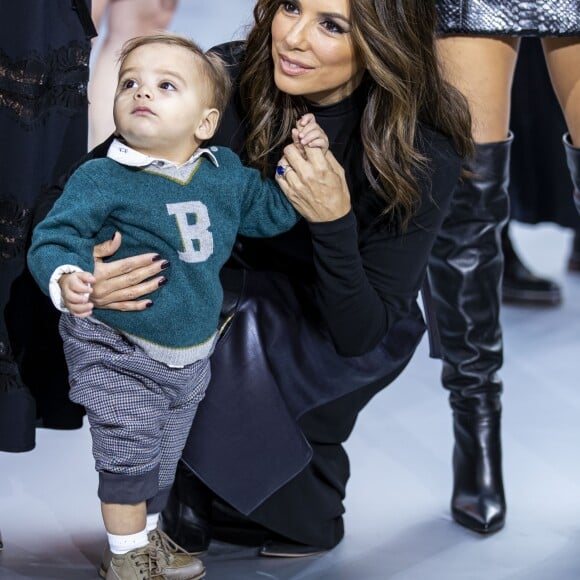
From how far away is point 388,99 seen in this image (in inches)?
83.8

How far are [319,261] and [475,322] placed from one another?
53 cm

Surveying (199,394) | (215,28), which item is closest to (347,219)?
(199,394)

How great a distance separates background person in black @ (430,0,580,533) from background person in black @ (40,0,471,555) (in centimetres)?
17

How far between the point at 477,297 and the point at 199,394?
0.64 metres

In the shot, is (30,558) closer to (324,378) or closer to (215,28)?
(324,378)

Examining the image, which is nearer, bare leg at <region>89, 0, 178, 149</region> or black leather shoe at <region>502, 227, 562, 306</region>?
bare leg at <region>89, 0, 178, 149</region>

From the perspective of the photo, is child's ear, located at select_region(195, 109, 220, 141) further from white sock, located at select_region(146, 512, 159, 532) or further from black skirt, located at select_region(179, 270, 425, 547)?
white sock, located at select_region(146, 512, 159, 532)

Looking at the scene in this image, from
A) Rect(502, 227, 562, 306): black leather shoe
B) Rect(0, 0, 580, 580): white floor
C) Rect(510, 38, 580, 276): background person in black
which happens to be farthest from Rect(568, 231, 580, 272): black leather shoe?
Rect(0, 0, 580, 580): white floor

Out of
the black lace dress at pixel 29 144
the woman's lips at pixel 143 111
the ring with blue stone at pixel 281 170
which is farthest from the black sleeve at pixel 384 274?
the black lace dress at pixel 29 144

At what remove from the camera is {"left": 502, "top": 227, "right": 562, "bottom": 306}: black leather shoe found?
3.82 m

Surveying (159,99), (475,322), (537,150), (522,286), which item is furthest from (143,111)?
(537,150)

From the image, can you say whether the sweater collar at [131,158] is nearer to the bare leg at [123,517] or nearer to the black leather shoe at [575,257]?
the bare leg at [123,517]

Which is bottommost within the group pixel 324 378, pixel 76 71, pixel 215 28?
pixel 215 28

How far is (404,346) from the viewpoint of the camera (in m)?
2.33
